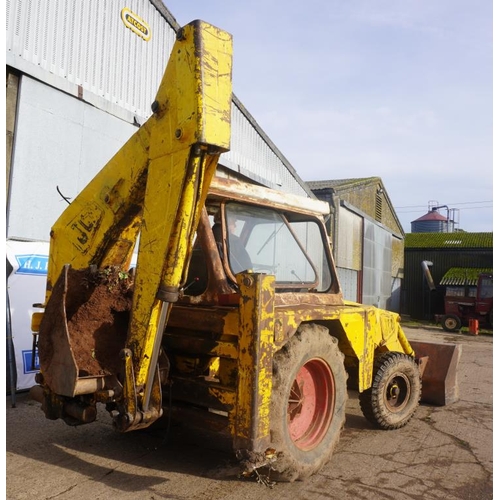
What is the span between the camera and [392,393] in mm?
5297

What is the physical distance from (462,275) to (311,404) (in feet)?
78.9

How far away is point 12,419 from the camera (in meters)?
5.02

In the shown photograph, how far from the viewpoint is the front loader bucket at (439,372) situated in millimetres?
6223

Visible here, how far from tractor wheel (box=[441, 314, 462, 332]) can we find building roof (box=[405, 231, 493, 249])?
895 centimetres

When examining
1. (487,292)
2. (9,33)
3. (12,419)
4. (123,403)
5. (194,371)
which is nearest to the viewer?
(123,403)

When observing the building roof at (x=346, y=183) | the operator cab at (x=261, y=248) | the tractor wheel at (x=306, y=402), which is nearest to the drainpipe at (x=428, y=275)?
the building roof at (x=346, y=183)

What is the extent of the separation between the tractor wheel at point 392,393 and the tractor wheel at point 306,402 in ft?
3.26

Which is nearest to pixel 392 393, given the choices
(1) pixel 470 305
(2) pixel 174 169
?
(2) pixel 174 169

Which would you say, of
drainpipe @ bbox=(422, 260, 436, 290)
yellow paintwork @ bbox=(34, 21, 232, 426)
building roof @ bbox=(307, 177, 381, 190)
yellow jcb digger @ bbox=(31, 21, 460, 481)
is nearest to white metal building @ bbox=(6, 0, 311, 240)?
yellow jcb digger @ bbox=(31, 21, 460, 481)

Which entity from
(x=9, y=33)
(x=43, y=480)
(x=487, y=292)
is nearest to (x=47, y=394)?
(x=43, y=480)

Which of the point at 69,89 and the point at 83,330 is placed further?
the point at 69,89

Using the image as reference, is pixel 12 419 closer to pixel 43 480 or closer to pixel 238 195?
pixel 43 480

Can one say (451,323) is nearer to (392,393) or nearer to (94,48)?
(392,393)

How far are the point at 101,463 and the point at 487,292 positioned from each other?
Answer: 1976 centimetres
